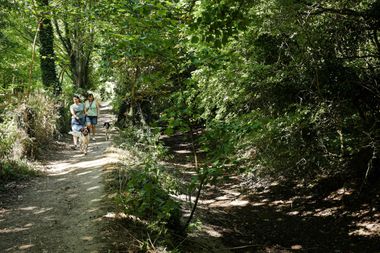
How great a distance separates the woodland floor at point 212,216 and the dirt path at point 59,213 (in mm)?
15

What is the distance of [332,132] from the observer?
7848 millimetres

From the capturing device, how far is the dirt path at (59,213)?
5199 millimetres

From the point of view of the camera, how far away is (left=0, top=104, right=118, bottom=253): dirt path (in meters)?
5.20

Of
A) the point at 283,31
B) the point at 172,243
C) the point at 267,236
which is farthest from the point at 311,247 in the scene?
the point at 283,31

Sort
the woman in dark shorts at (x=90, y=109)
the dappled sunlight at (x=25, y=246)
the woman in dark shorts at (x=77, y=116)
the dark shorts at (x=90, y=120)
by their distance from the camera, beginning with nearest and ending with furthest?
the dappled sunlight at (x=25, y=246), the woman in dark shorts at (x=77, y=116), the woman in dark shorts at (x=90, y=109), the dark shorts at (x=90, y=120)

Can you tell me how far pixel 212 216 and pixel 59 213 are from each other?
3815 mm

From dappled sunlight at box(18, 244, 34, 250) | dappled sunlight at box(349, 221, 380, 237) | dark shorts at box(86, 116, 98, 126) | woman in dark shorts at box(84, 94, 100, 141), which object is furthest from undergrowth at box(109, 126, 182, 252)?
dark shorts at box(86, 116, 98, 126)

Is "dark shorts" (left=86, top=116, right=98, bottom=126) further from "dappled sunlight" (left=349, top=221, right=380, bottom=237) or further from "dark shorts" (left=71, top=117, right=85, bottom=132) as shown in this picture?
"dappled sunlight" (left=349, top=221, right=380, bottom=237)

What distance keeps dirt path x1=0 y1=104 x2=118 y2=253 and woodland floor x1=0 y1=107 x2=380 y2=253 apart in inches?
0.6

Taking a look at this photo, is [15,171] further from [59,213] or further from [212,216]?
[212,216]

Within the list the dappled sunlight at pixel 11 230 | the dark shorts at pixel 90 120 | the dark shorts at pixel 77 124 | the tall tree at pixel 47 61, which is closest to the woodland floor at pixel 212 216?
the dappled sunlight at pixel 11 230

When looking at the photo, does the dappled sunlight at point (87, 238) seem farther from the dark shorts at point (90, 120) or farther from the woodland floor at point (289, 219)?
the dark shorts at point (90, 120)

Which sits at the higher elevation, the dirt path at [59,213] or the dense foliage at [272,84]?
the dense foliage at [272,84]

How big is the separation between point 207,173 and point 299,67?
3.35 meters
